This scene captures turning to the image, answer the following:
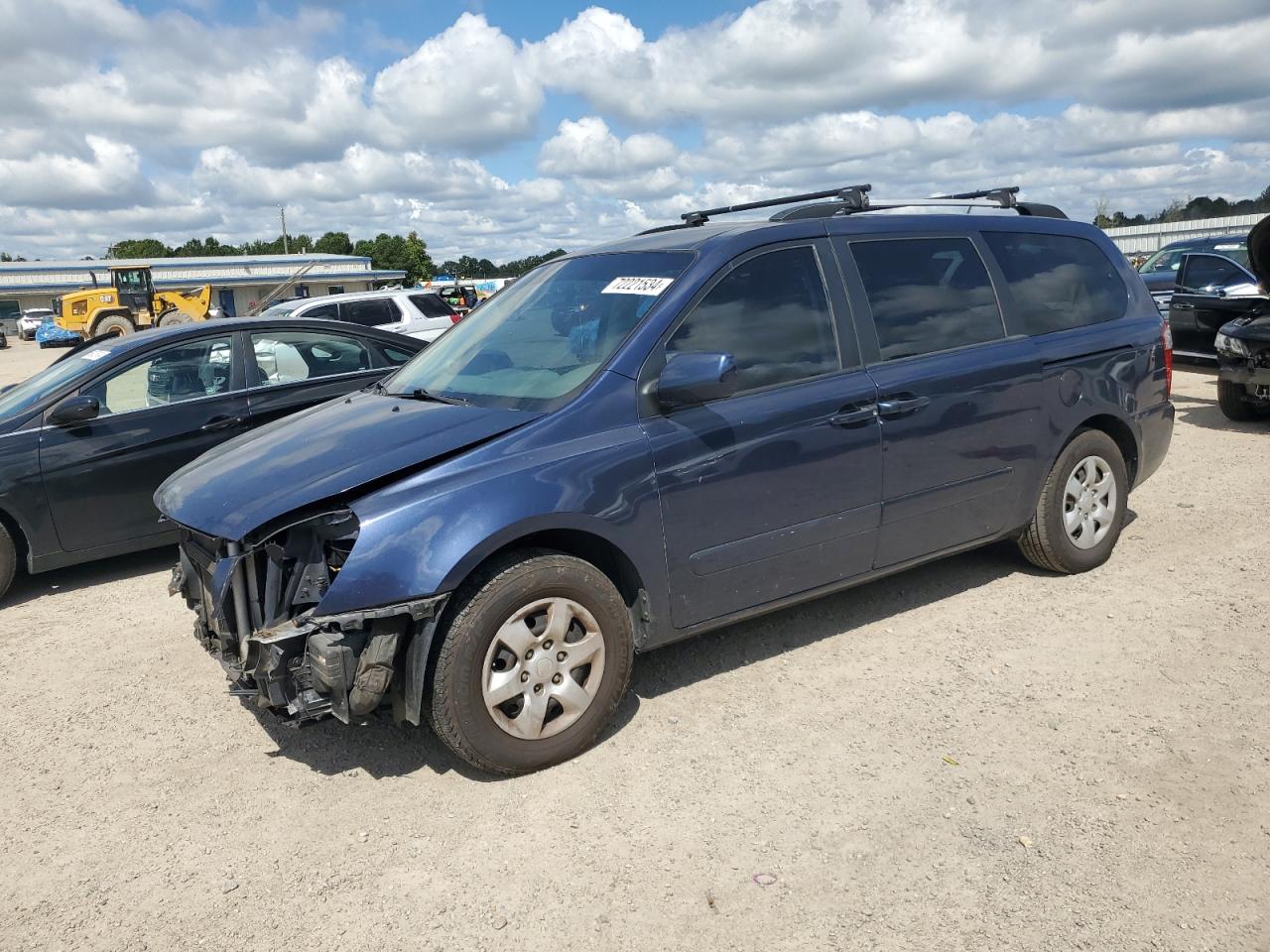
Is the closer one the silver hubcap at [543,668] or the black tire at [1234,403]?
the silver hubcap at [543,668]

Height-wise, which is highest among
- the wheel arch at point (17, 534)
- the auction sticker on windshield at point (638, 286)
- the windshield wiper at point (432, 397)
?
the auction sticker on windshield at point (638, 286)

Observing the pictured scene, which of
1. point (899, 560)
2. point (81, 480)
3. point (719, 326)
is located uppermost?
point (719, 326)

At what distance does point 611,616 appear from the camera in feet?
12.0

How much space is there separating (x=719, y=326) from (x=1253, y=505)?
4.68m

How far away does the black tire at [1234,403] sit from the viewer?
943 cm

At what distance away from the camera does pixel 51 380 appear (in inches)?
252

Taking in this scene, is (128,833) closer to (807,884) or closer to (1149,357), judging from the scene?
(807,884)

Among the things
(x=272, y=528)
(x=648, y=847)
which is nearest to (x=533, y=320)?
(x=272, y=528)

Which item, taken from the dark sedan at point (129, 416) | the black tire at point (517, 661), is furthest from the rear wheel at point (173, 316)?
the black tire at point (517, 661)

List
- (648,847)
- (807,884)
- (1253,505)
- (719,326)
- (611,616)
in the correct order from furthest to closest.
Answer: (1253,505), (719,326), (611,616), (648,847), (807,884)

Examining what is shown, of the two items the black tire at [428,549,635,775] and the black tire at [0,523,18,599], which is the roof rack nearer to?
the black tire at [428,549,635,775]

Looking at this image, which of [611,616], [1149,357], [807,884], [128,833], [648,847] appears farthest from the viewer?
[1149,357]

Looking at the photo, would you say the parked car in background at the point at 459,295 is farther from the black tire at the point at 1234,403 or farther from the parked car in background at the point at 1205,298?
the black tire at the point at 1234,403

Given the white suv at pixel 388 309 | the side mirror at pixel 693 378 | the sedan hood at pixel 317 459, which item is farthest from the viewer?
the white suv at pixel 388 309
